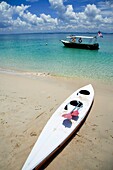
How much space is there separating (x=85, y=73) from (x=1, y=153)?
1221 cm

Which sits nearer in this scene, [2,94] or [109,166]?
[109,166]

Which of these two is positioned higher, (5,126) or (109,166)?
(5,126)

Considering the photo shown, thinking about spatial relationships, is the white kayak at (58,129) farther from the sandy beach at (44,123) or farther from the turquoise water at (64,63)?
the turquoise water at (64,63)

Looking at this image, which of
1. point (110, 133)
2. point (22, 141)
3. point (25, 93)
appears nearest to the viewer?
point (22, 141)

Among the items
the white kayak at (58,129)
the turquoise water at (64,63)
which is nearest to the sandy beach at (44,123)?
the white kayak at (58,129)

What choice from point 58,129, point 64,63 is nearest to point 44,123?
point 58,129

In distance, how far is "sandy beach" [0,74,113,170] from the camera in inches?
211

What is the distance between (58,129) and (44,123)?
4.09 feet

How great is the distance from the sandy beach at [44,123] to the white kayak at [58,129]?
35 centimetres

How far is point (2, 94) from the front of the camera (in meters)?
10.2

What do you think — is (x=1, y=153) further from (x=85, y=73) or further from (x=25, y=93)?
(x=85, y=73)

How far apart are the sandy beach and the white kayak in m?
0.35

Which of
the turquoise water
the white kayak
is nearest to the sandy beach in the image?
the white kayak

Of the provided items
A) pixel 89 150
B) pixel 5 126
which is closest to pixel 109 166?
pixel 89 150
